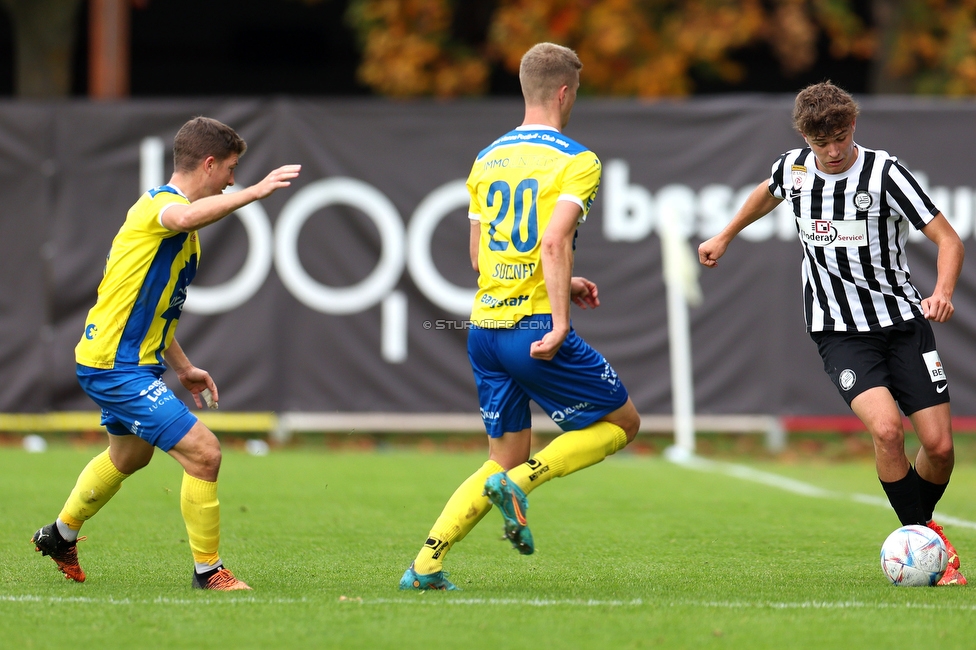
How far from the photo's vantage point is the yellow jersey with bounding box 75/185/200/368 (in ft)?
17.4

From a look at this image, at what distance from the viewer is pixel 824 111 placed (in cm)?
536

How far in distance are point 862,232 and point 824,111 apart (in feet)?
2.04

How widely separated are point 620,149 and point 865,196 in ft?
20.7

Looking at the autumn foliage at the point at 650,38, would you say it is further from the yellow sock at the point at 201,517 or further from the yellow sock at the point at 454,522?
the yellow sock at the point at 201,517

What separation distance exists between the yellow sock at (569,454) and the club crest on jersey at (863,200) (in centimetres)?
149

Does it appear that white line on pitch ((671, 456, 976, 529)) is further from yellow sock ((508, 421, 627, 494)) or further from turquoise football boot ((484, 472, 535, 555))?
turquoise football boot ((484, 472, 535, 555))

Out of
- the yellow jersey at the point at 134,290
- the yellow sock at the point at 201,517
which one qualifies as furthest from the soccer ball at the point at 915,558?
the yellow jersey at the point at 134,290

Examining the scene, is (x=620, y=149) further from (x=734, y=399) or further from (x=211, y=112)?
(x=211, y=112)

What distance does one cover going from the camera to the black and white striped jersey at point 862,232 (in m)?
5.58

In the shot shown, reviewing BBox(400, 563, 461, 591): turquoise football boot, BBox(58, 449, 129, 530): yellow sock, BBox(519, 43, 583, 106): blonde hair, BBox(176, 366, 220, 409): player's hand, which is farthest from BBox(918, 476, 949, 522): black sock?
BBox(58, 449, 129, 530): yellow sock

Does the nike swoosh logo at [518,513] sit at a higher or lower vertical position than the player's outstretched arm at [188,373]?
lower

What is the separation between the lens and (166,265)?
537 cm

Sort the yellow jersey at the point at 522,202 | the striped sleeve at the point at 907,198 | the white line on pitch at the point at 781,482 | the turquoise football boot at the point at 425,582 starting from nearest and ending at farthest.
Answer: the yellow jersey at the point at 522,202 < the turquoise football boot at the point at 425,582 < the striped sleeve at the point at 907,198 < the white line on pitch at the point at 781,482

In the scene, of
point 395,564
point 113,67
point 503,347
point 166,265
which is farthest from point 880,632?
point 113,67
